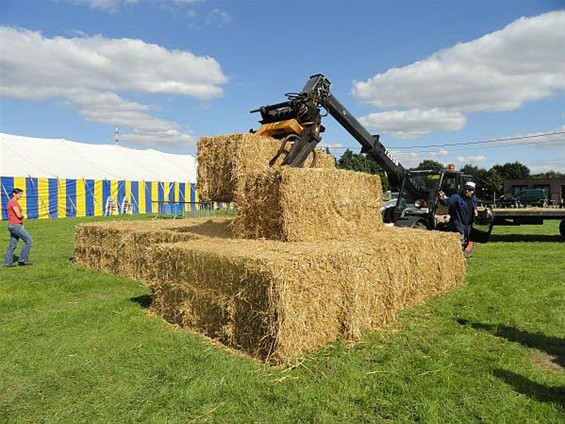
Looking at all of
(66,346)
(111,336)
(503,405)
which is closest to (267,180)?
(111,336)

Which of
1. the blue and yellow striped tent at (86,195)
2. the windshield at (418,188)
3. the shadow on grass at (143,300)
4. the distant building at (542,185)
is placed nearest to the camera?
the shadow on grass at (143,300)

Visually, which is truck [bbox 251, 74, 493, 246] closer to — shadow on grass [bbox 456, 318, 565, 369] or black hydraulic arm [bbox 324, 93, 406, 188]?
black hydraulic arm [bbox 324, 93, 406, 188]

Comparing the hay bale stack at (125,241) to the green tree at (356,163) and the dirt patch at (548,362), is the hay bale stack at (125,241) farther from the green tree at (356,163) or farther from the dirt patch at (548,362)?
the green tree at (356,163)

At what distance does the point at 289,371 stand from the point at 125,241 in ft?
19.5

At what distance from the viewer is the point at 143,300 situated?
22.5 feet

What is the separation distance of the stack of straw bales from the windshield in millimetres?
4641

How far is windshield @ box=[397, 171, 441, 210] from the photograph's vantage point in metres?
12.4

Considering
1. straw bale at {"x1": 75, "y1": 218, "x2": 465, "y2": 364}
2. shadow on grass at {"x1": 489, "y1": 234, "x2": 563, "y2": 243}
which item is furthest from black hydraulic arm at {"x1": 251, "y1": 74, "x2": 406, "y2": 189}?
shadow on grass at {"x1": 489, "y1": 234, "x2": 563, "y2": 243}

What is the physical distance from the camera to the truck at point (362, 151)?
732 cm

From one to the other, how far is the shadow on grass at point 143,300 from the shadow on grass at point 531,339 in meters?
4.46

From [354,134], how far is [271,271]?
7189 mm

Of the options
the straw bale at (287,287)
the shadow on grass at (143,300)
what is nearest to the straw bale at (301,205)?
the straw bale at (287,287)

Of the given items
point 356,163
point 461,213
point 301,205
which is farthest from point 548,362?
point 356,163

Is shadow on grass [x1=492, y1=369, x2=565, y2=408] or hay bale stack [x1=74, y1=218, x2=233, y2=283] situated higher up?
hay bale stack [x1=74, y1=218, x2=233, y2=283]
